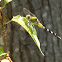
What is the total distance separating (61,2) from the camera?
3.67 ft

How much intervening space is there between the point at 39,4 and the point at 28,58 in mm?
397

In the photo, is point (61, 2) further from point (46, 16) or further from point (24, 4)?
point (24, 4)

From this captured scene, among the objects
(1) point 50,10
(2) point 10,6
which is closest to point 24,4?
(2) point 10,6

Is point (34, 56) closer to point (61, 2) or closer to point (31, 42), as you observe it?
point (31, 42)

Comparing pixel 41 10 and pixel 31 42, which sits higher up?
pixel 41 10

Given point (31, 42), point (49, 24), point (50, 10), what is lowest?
point (31, 42)

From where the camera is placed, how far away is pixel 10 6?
925 millimetres

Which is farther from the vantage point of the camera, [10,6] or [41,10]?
[41,10]

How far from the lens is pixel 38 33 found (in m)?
1.04

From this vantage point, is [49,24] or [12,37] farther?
[49,24]

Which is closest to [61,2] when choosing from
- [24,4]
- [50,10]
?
[50,10]

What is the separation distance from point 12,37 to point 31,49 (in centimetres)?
17

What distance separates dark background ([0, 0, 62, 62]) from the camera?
0.94 metres

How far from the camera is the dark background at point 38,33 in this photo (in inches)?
37.2
